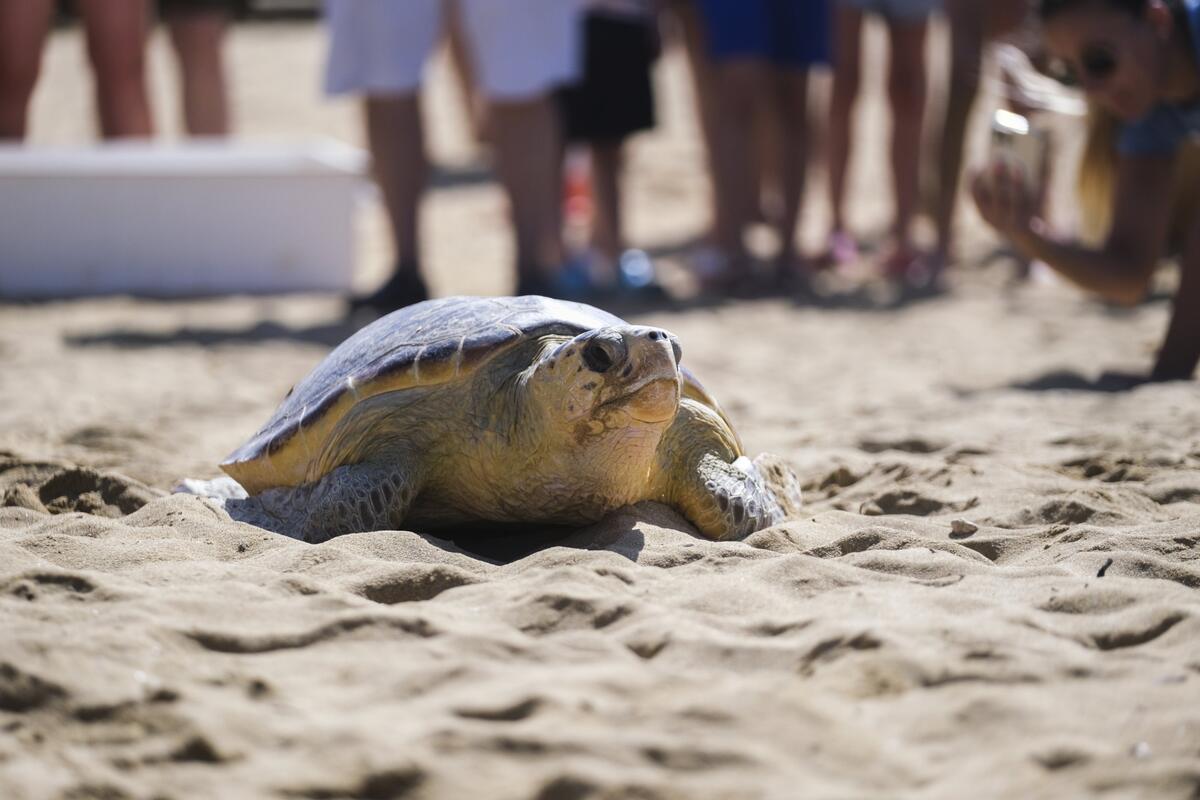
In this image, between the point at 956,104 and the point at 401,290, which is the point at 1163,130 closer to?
the point at 956,104

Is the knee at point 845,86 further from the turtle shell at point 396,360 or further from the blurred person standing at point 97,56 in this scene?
the turtle shell at point 396,360

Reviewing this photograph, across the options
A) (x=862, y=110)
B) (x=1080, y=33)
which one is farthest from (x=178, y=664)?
(x=862, y=110)

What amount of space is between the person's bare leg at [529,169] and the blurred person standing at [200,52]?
154 centimetres

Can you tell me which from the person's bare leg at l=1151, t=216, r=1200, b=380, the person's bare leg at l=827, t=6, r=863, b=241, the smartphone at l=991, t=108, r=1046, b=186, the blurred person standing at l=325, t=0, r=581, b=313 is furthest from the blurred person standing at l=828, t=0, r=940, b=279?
the person's bare leg at l=1151, t=216, r=1200, b=380

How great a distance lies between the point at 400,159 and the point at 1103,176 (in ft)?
8.05

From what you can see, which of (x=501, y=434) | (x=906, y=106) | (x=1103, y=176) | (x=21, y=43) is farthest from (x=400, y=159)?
(x=501, y=434)

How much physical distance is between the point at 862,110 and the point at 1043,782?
9.36m

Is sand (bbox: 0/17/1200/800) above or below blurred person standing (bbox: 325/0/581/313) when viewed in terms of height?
below

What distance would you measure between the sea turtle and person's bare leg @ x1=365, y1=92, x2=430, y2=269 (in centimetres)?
259

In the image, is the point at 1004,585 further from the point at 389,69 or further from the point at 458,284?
the point at 458,284

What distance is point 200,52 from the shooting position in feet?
19.5

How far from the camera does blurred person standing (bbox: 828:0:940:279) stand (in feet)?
19.0

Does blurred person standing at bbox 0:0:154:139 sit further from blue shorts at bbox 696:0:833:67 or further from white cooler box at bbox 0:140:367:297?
blue shorts at bbox 696:0:833:67

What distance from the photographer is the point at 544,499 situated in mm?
2408
